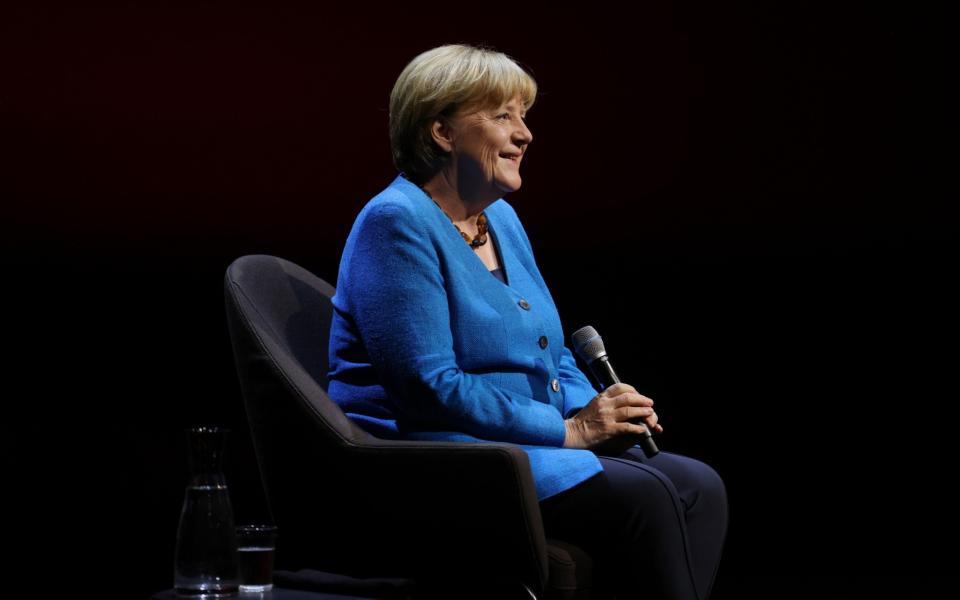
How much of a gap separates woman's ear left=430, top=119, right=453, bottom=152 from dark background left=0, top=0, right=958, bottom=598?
1.06 metres

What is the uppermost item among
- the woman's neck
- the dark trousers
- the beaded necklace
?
the woman's neck

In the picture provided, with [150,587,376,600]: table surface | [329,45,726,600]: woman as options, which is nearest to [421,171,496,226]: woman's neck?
[329,45,726,600]: woman

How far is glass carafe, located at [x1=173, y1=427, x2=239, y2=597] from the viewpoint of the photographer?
1.74m

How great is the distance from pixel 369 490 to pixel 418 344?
9.3 inches

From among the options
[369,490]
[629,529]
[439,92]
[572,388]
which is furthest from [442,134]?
[629,529]

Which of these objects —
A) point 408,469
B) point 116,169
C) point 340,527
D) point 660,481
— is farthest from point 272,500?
point 116,169

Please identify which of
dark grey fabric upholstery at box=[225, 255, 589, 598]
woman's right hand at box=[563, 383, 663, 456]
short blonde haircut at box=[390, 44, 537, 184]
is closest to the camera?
dark grey fabric upholstery at box=[225, 255, 589, 598]

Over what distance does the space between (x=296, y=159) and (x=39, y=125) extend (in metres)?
0.63

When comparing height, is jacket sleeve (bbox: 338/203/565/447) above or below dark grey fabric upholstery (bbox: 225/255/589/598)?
above

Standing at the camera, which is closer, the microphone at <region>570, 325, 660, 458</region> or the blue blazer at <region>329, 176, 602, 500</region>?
the blue blazer at <region>329, 176, 602, 500</region>

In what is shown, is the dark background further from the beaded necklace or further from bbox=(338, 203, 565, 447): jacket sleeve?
bbox=(338, 203, 565, 447): jacket sleeve

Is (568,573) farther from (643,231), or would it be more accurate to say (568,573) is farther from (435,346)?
(643,231)

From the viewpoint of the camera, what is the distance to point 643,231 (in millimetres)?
3279

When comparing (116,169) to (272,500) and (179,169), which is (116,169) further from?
(272,500)
